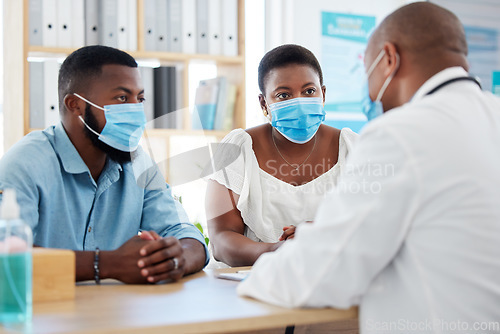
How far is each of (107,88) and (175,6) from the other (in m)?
1.50

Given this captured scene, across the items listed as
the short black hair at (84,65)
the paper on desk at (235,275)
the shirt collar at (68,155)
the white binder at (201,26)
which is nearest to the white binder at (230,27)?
the white binder at (201,26)

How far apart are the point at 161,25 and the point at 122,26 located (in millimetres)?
229

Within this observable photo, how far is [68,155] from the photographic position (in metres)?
1.71

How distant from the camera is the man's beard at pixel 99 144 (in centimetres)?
184

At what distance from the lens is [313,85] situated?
84.4 inches

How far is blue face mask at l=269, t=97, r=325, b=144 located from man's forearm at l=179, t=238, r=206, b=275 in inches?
26.2

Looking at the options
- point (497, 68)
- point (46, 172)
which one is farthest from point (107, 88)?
point (497, 68)

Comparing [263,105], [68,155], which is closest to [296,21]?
[263,105]

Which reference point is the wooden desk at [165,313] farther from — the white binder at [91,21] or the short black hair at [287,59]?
the white binder at [91,21]

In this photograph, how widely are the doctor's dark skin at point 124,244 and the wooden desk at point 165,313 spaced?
0.34 ft

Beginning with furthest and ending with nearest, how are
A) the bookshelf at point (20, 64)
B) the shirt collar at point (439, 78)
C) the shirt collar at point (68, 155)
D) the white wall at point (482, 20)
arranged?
1. the white wall at point (482, 20)
2. the bookshelf at point (20, 64)
3. the shirt collar at point (68, 155)
4. the shirt collar at point (439, 78)

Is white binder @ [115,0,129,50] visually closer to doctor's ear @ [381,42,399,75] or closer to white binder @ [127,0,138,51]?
white binder @ [127,0,138,51]

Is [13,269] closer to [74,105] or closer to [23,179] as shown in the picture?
[23,179]

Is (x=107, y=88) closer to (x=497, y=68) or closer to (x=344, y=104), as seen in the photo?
(x=344, y=104)
